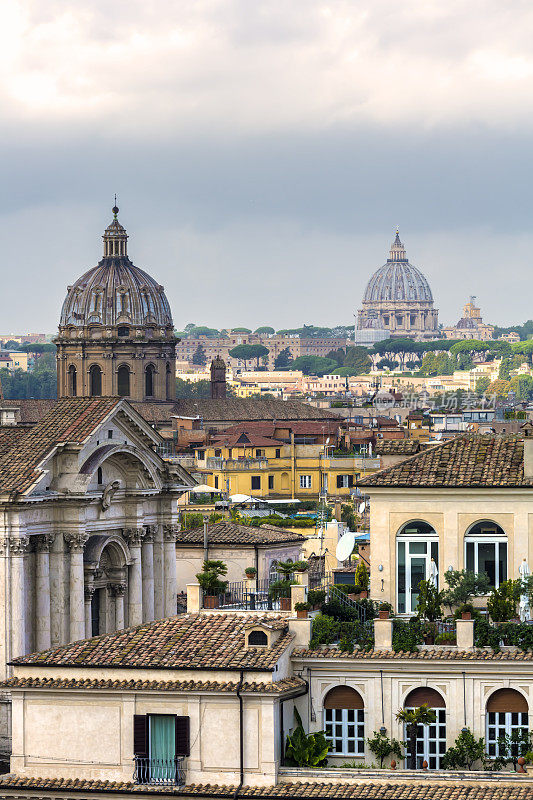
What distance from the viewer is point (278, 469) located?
137 meters

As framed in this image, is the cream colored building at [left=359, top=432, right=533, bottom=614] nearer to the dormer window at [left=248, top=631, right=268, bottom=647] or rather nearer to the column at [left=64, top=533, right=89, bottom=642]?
the dormer window at [left=248, top=631, right=268, bottom=647]

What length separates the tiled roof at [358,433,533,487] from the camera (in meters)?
42.8

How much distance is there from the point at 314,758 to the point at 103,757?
3.27 meters

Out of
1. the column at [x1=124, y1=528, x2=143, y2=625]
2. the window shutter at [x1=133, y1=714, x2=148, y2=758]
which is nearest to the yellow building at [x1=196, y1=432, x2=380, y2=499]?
the column at [x1=124, y1=528, x2=143, y2=625]

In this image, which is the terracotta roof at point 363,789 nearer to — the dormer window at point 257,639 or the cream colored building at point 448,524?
the dormer window at point 257,639

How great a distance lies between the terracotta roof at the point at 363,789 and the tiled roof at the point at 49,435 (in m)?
14.3

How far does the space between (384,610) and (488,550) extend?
3.06 metres

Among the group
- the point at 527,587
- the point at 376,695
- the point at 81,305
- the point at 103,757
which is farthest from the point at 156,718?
the point at 81,305

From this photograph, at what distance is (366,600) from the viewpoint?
4241 cm

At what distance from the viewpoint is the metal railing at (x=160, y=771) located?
124 ft

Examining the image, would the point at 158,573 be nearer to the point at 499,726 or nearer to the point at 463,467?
the point at 463,467

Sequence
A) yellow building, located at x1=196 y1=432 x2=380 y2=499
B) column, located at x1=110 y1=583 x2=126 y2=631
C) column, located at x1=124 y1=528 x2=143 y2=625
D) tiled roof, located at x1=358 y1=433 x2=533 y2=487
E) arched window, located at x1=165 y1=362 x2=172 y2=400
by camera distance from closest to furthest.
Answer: tiled roof, located at x1=358 y1=433 x2=533 y2=487 < column, located at x1=110 y1=583 x2=126 y2=631 < column, located at x1=124 y1=528 x2=143 y2=625 < yellow building, located at x1=196 y1=432 x2=380 y2=499 < arched window, located at x1=165 y1=362 x2=172 y2=400

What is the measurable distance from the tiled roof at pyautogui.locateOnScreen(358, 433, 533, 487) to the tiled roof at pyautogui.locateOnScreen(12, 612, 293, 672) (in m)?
4.02

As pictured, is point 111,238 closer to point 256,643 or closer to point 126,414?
point 126,414
